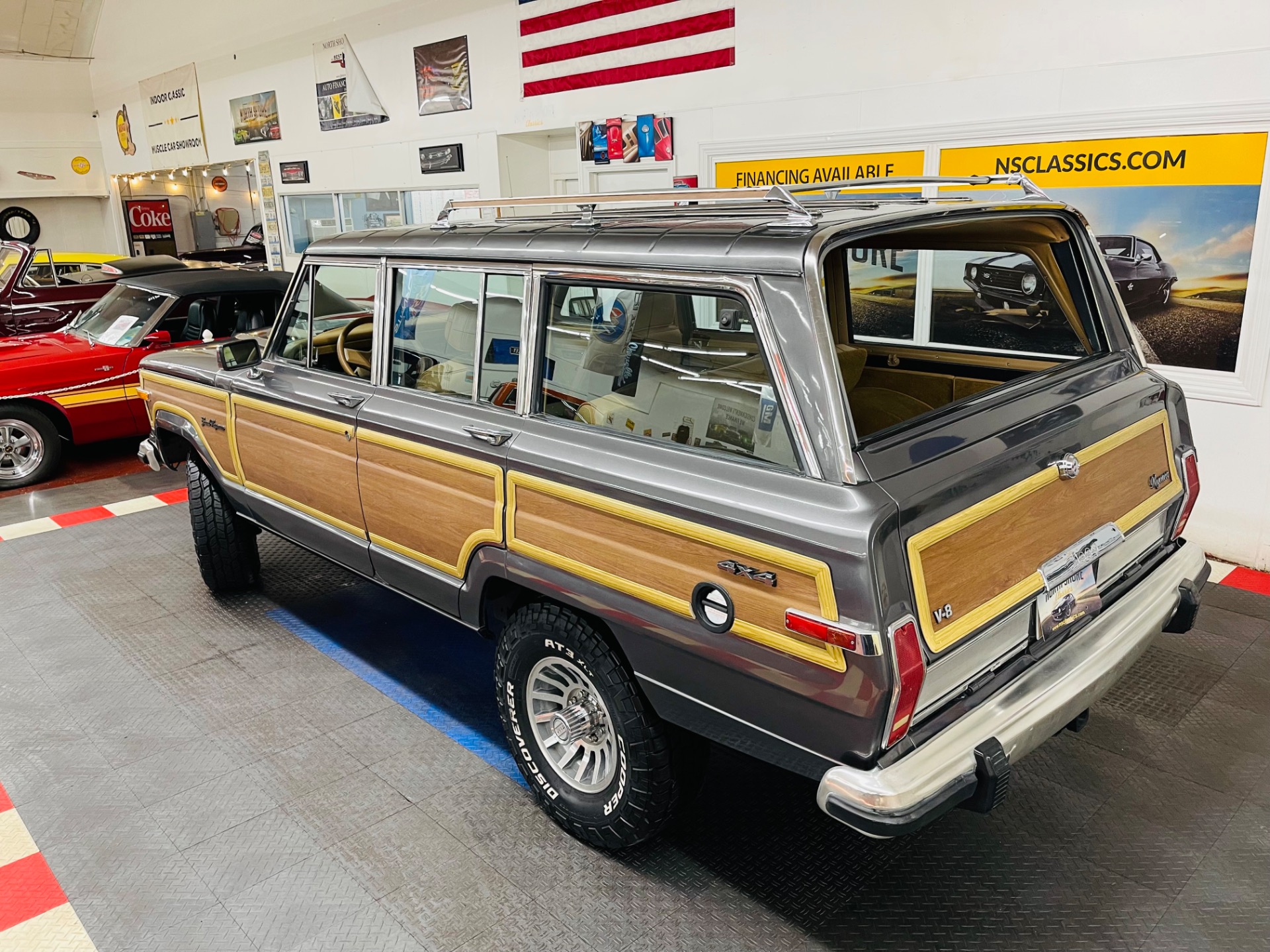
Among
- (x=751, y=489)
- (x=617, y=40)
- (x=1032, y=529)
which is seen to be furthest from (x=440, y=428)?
(x=617, y=40)

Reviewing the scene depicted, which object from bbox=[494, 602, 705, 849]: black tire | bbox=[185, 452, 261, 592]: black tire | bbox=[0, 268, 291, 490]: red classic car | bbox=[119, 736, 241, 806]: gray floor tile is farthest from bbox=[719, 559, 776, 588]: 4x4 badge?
bbox=[0, 268, 291, 490]: red classic car

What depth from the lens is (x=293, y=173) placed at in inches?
463

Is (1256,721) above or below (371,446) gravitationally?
below

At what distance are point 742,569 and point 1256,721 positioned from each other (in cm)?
258

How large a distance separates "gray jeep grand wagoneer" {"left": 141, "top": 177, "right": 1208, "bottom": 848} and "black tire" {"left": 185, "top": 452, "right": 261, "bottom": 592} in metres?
1.13

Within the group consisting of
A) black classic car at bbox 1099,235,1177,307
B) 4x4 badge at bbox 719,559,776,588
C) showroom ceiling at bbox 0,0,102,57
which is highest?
showroom ceiling at bbox 0,0,102,57

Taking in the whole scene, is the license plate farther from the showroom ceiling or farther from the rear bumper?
the showroom ceiling

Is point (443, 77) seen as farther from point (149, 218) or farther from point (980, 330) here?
point (149, 218)

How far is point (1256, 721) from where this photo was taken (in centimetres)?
347

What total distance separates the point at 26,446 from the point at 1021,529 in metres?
7.46

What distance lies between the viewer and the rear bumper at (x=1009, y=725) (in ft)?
6.70

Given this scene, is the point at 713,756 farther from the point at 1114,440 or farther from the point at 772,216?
the point at 772,216

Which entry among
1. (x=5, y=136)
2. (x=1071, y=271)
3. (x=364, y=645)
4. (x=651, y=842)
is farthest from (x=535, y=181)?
(x=5, y=136)

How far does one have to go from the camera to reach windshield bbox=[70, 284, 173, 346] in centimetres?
737
